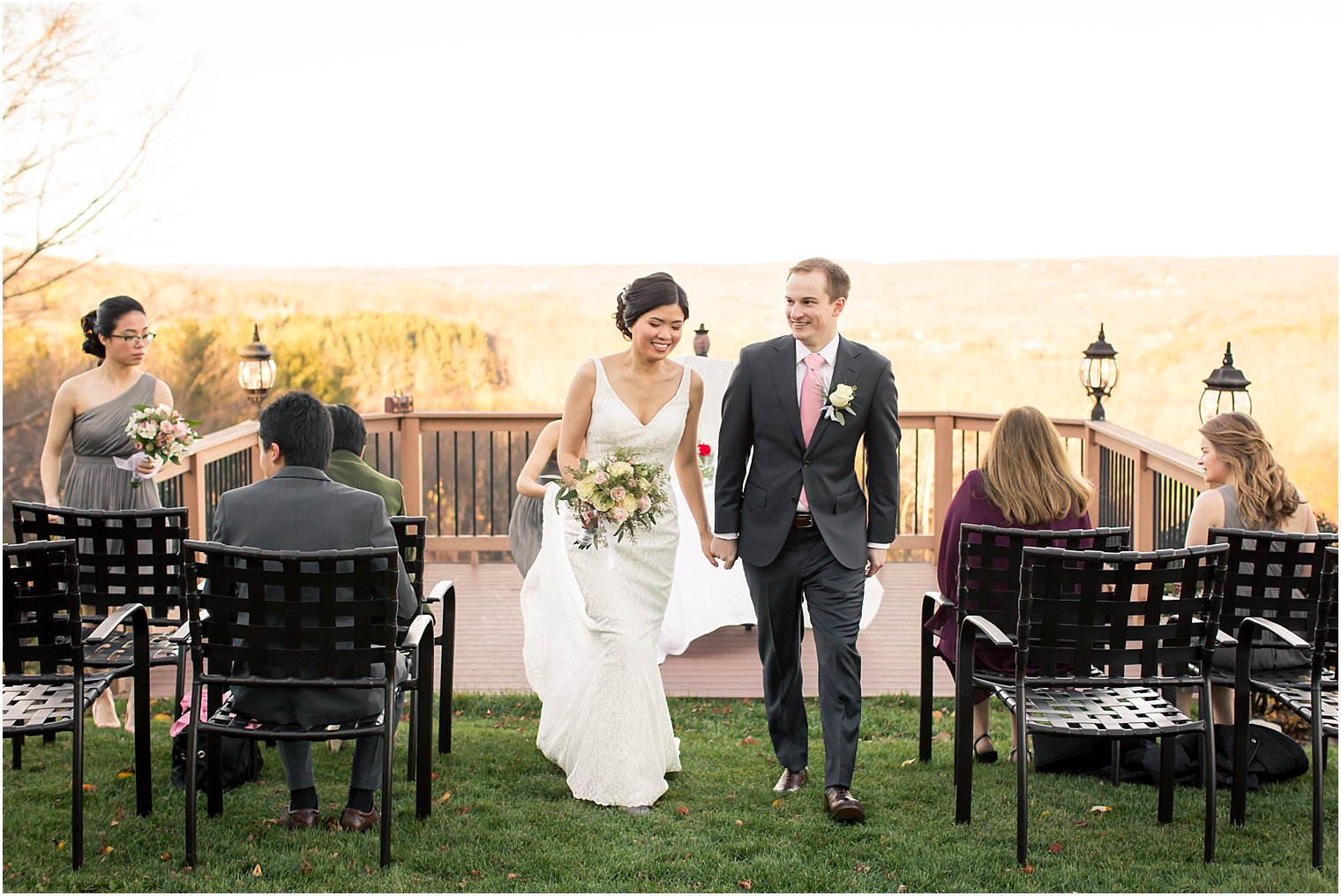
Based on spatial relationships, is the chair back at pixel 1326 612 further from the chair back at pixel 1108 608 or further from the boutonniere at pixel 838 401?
the boutonniere at pixel 838 401

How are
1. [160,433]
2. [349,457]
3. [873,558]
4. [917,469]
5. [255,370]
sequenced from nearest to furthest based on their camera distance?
1. [873,558]
2. [349,457]
3. [160,433]
4. [917,469]
5. [255,370]

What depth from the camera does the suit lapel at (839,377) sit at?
3826 mm

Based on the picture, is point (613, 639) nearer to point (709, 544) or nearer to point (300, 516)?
point (709, 544)

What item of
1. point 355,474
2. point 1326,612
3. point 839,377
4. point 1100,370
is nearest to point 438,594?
point 355,474

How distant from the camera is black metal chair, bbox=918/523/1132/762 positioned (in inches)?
147

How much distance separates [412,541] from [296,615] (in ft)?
3.22

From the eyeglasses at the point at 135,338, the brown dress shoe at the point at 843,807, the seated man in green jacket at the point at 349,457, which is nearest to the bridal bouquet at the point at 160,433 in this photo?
the eyeglasses at the point at 135,338

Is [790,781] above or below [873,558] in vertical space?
below

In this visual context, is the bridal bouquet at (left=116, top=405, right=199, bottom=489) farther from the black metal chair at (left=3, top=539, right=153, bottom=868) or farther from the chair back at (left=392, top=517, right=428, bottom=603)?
the black metal chair at (left=3, top=539, right=153, bottom=868)

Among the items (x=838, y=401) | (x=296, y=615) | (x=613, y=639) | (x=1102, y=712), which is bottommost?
(x=1102, y=712)

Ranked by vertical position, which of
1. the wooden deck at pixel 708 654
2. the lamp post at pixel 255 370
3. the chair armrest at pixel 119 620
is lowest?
the wooden deck at pixel 708 654

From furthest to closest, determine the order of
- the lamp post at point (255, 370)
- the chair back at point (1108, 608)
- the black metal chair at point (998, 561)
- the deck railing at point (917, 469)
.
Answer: the lamp post at point (255, 370) < the deck railing at point (917, 469) < the black metal chair at point (998, 561) < the chair back at point (1108, 608)

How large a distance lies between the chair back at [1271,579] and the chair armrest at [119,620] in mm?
3107

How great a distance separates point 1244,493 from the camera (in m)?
4.07
